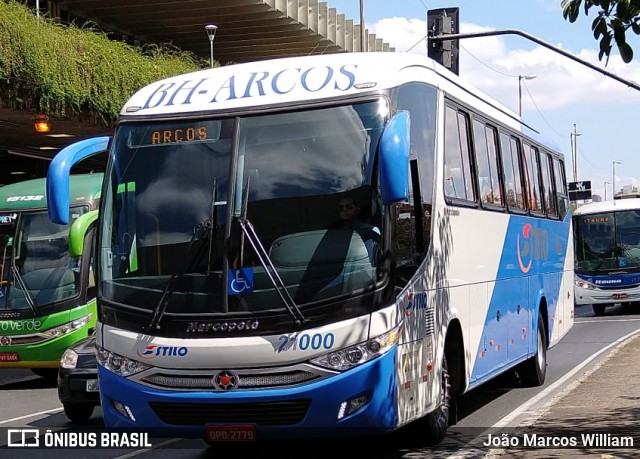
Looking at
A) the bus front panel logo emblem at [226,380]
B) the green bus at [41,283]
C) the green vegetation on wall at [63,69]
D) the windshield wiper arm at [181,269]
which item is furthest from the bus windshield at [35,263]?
the bus front panel logo emblem at [226,380]

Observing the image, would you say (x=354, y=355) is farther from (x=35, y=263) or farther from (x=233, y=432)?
(x=35, y=263)

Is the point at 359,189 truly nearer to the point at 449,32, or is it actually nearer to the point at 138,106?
the point at 138,106

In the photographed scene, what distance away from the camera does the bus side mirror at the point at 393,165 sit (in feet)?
26.5

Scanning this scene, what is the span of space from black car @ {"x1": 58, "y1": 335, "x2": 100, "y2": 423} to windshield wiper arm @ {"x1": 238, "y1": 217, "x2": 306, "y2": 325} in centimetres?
457

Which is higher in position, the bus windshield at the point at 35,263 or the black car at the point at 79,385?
the bus windshield at the point at 35,263

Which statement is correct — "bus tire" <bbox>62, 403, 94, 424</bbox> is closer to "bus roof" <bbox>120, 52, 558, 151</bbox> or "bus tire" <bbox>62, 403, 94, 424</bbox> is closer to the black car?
the black car

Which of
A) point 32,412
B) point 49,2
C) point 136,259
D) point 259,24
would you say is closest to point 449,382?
point 136,259

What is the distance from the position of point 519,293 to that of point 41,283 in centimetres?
842

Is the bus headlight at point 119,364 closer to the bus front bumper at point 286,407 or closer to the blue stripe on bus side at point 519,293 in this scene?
the bus front bumper at point 286,407

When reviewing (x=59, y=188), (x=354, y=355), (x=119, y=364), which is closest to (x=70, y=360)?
(x=59, y=188)

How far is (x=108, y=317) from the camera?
878 centimetres

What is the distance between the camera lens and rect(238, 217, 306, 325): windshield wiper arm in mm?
8234

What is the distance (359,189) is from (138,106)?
2076 millimetres

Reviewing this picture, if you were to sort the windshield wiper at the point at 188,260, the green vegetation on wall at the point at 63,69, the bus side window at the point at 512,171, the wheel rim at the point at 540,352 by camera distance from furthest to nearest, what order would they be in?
1. the green vegetation on wall at the point at 63,69
2. the wheel rim at the point at 540,352
3. the bus side window at the point at 512,171
4. the windshield wiper at the point at 188,260
